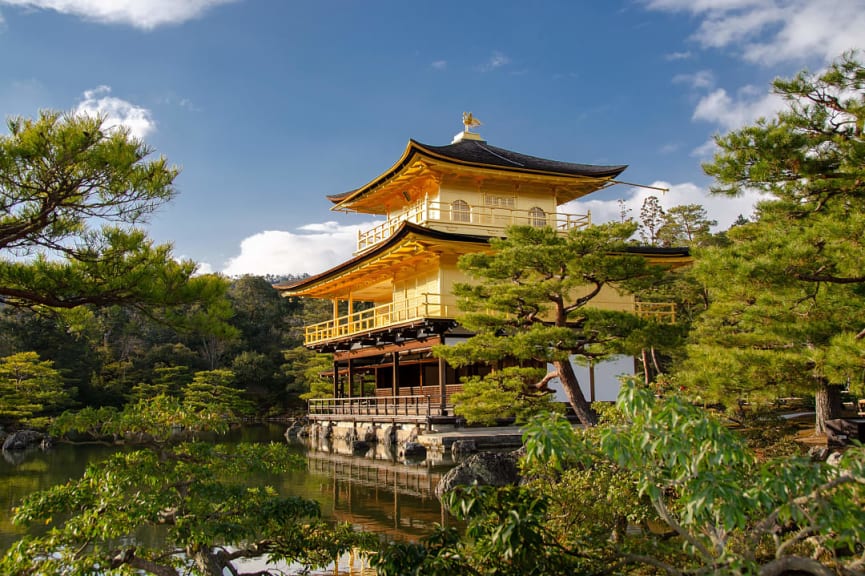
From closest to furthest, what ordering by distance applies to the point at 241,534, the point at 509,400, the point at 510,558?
the point at 510,558 → the point at 241,534 → the point at 509,400

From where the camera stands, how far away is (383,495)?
37.0 feet

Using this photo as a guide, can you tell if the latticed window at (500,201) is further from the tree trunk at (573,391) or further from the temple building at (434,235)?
the tree trunk at (573,391)

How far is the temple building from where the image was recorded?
18.3 metres

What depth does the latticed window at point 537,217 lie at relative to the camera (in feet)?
69.4

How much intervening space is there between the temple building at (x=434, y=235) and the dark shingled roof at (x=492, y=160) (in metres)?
0.03

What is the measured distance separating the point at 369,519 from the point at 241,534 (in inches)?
201

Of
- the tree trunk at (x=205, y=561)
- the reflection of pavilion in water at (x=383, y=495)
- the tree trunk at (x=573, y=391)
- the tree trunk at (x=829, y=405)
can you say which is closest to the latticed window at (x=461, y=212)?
the reflection of pavilion in water at (x=383, y=495)

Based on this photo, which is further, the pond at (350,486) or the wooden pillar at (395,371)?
the wooden pillar at (395,371)

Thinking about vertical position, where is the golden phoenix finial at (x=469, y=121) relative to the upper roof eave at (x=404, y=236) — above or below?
above

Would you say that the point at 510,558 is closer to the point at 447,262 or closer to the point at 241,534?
the point at 241,534

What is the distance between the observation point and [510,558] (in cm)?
379

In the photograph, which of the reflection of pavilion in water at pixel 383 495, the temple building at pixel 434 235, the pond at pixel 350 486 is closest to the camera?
the reflection of pavilion in water at pixel 383 495

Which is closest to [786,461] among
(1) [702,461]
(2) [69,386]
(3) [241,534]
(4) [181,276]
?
(1) [702,461]

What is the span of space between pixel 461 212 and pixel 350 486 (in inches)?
396
